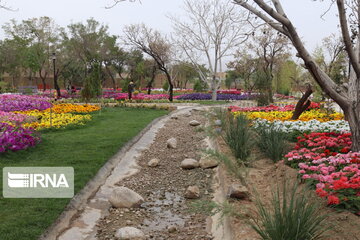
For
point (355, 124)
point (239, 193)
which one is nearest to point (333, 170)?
point (355, 124)

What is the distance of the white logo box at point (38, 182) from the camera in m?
4.88

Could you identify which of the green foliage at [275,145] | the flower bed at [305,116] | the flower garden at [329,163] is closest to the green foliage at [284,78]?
the flower bed at [305,116]

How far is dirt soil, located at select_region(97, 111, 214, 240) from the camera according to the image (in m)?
4.37

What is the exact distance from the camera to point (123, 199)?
503 centimetres

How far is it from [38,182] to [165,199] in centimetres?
209

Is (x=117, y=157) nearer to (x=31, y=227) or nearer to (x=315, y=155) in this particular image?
(x=31, y=227)

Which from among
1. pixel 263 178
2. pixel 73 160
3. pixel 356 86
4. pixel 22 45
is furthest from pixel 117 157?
pixel 22 45

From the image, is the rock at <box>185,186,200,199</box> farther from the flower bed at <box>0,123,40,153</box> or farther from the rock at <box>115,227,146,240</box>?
the flower bed at <box>0,123,40,153</box>

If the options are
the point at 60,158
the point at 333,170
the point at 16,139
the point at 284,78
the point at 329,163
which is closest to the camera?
the point at 333,170

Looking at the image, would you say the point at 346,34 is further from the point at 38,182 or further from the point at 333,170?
the point at 38,182

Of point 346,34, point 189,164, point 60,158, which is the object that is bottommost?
point 189,164

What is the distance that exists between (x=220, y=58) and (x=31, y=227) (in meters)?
21.9

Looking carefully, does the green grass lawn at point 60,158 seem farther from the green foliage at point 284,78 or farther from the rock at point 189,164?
the green foliage at point 284,78

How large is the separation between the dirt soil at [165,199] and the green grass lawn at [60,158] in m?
0.70
